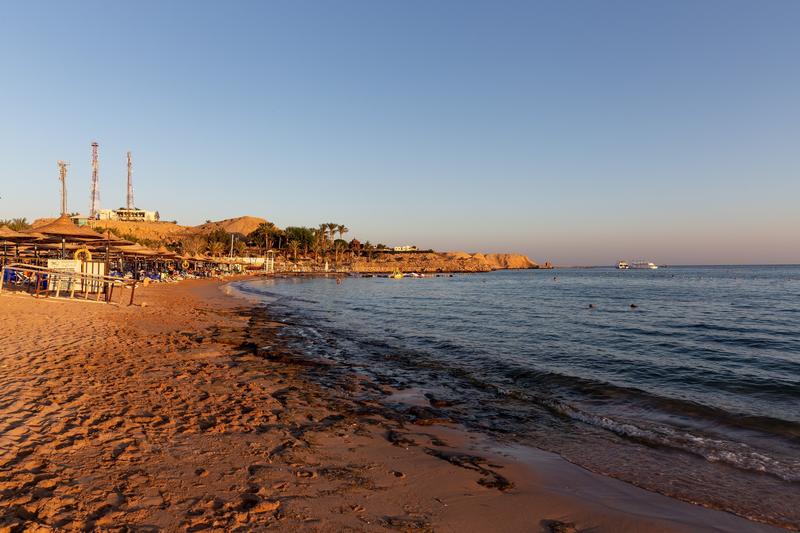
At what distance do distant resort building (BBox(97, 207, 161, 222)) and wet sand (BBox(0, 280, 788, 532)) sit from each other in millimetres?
134811

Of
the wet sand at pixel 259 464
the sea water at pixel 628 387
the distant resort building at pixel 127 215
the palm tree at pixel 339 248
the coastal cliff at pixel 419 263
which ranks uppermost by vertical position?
the distant resort building at pixel 127 215

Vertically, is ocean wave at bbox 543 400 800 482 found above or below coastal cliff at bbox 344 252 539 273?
below

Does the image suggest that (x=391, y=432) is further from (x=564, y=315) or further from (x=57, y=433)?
(x=564, y=315)

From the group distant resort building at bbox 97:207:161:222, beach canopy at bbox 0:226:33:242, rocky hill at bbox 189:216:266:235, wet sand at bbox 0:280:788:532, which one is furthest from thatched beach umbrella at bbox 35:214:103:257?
rocky hill at bbox 189:216:266:235

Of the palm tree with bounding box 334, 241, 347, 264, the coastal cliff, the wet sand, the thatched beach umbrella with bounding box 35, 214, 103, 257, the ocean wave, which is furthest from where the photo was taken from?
the coastal cliff

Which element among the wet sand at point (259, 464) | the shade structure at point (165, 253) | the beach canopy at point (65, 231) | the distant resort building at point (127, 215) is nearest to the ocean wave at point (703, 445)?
the wet sand at point (259, 464)

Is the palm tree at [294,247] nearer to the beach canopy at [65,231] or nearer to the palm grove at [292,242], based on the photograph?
the palm grove at [292,242]

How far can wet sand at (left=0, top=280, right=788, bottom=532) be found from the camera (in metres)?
3.79

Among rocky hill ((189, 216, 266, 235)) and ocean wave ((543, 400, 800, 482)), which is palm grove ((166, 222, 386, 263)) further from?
ocean wave ((543, 400, 800, 482))

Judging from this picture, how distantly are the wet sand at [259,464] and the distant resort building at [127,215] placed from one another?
13481 centimetres

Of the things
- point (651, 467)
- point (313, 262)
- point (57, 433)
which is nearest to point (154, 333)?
point (57, 433)

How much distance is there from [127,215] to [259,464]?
145m

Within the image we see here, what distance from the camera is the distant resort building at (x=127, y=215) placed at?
123m

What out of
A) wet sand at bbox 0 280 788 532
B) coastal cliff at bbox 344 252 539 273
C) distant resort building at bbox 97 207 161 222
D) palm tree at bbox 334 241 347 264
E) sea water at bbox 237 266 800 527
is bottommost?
sea water at bbox 237 266 800 527
